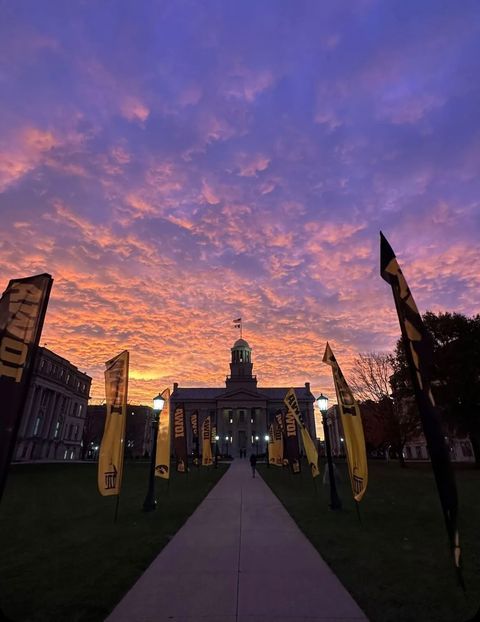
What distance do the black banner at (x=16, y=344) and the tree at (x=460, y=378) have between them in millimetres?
40510

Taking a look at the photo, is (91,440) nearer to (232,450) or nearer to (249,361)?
(232,450)

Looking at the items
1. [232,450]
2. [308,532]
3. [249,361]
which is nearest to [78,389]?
[232,450]

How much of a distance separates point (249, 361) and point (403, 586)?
11208cm

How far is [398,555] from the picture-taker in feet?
24.9

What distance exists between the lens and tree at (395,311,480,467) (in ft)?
122

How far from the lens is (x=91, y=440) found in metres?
99.0

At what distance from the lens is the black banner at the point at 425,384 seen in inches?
181

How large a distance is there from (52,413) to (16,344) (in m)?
80.1

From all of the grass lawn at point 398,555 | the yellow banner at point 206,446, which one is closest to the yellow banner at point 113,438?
the grass lawn at point 398,555

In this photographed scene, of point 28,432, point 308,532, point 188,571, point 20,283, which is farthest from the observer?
point 28,432

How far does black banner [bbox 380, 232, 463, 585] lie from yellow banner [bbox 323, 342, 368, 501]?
4.72 metres

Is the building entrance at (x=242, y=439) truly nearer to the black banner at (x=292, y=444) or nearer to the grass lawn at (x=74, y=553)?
the black banner at (x=292, y=444)

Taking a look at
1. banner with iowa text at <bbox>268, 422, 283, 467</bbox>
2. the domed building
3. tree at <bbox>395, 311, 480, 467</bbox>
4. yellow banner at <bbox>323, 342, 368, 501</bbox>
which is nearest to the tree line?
tree at <bbox>395, 311, 480, 467</bbox>

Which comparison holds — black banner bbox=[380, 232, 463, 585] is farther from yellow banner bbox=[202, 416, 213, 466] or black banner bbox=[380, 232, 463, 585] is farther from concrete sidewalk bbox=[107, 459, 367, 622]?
yellow banner bbox=[202, 416, 213, 466]
